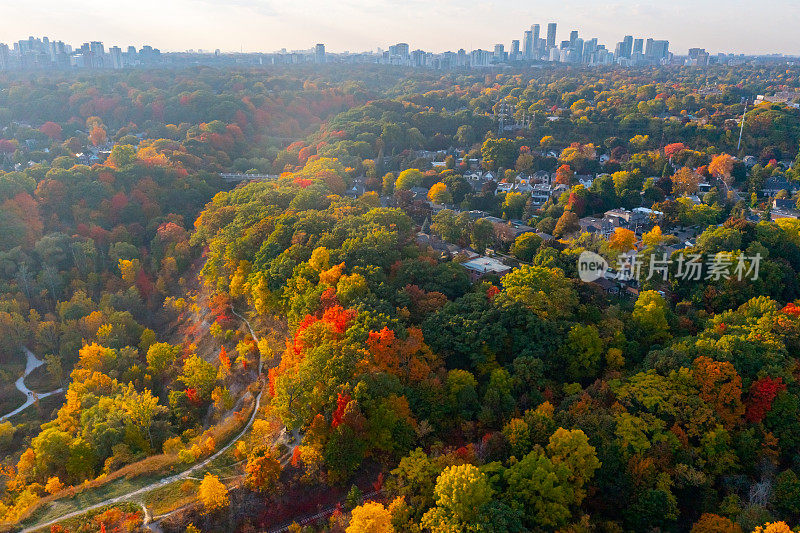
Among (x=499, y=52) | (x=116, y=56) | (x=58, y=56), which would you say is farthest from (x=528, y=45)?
(x=58, y=56)

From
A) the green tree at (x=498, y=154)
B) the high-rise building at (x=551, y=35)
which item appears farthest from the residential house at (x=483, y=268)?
the high-rise building at (x=551, y=35)

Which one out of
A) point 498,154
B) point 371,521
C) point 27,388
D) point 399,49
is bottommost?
point 27,388

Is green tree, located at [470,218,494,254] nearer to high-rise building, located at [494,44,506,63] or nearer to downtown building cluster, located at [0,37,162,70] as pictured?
downtown building cluster, located at [0,37,162,70]

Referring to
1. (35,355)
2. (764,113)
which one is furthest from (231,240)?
(764,113)

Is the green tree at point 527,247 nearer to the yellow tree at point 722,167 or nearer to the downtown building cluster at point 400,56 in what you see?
the yellow tree at point 722,167

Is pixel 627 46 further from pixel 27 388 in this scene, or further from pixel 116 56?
pixel 27 388

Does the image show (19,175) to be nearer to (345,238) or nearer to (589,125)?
(345,238)

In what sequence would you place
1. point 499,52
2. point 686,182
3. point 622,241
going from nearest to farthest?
point 622,241, point 686,182, point 499,52
